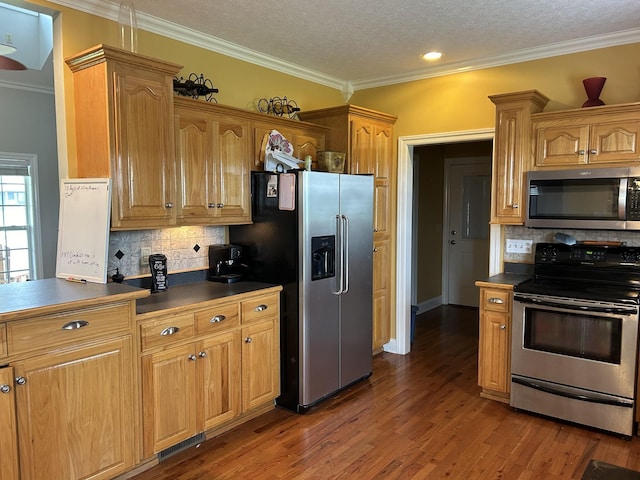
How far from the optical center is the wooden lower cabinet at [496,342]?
3.45m

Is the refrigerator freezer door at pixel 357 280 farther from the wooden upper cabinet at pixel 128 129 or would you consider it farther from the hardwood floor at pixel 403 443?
the wooden upper cabinet at pixel 128 129

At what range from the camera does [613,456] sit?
2.79m

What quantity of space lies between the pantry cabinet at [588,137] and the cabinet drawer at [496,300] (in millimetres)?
973

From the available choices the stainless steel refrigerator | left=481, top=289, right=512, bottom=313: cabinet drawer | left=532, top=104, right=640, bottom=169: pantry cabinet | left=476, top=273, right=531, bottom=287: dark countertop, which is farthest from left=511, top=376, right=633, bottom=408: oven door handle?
left=532, top=104, right=640, bottom=169: pantry cabinet

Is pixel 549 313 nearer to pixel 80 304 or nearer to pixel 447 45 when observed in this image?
pixel 447 45

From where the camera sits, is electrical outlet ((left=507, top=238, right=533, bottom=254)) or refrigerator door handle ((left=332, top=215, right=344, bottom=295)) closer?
refrigerator door handle ((left=332, top=215, right=344, bottom=295))

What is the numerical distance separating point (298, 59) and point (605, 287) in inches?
→ 116

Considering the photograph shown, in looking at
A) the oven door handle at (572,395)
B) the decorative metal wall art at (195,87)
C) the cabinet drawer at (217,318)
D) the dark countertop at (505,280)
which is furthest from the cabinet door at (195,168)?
the oven door handle at (572,395)

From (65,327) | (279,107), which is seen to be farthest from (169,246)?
(279,107)

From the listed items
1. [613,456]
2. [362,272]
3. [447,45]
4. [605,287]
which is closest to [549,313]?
[605,287]

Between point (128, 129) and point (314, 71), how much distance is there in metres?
2.23

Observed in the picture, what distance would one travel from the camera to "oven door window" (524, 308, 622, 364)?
300 cm

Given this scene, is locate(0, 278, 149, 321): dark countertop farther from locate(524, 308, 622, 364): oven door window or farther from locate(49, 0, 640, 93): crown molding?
locate(524, 308, 622, 364): oven door window

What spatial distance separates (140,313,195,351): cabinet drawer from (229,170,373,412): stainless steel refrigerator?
Answer: 2.65ft
